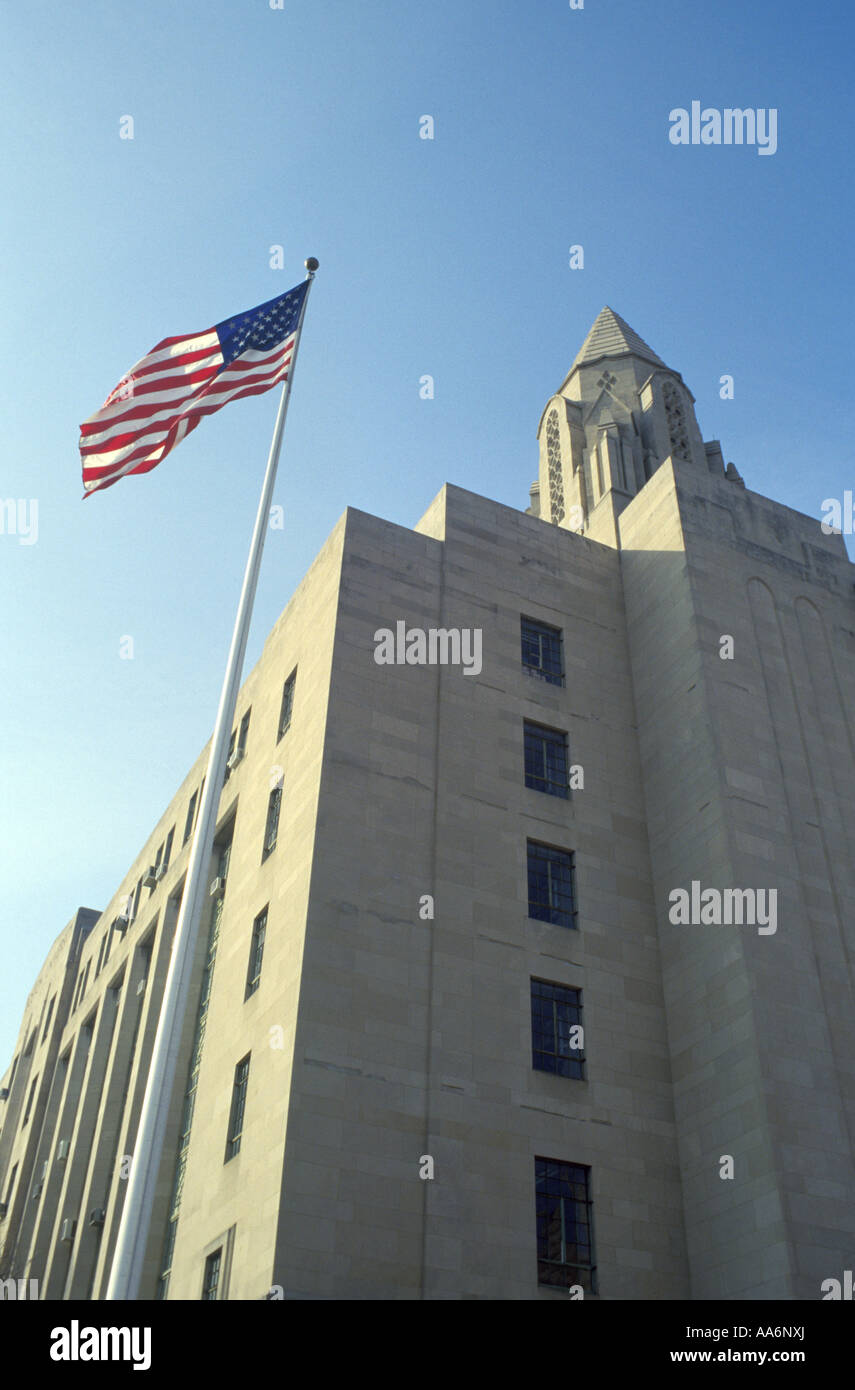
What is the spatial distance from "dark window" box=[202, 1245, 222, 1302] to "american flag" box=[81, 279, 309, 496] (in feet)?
47.8

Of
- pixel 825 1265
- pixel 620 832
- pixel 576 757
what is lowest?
pixel 825 1265

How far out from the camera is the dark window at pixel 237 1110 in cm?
2430

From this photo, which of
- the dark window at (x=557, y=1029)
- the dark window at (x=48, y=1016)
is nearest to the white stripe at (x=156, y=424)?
the dark window at (x=557, y=1029)

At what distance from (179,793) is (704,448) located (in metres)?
24.5

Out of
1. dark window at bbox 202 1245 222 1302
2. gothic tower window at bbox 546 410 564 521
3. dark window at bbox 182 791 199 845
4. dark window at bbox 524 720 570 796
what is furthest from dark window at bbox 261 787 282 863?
gothic tower window at bbox 546 410 564 521

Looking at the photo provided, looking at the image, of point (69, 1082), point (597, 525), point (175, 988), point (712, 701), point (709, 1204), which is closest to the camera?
point (175, 988)

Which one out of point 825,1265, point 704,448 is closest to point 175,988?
point 825,1265

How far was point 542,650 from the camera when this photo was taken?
3177 cm

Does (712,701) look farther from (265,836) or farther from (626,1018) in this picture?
(265,836)

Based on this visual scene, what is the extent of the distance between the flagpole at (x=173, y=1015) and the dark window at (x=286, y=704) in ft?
32.8

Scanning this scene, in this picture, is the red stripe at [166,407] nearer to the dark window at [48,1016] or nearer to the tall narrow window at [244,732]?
the tall narrow window at [244,732]

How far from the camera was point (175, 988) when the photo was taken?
54.0 feet

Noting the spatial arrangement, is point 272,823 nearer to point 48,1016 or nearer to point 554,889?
point 554,889

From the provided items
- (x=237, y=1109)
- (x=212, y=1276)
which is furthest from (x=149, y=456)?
(x=212, y=1276)
